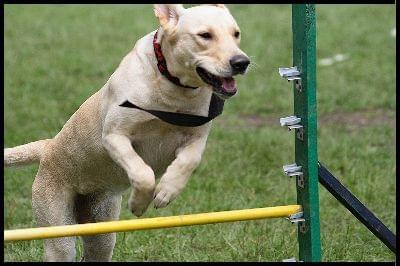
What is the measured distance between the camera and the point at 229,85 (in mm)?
4402

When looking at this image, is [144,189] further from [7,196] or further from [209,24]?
[7,196]

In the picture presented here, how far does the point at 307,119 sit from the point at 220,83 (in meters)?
0.46

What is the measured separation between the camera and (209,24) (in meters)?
4.48

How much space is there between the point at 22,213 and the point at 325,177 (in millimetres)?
2484

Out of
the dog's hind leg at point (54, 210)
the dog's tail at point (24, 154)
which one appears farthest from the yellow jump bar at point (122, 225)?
the dog's tail at point (24, 154)

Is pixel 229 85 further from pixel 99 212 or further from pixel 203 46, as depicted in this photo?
pixel 99 212

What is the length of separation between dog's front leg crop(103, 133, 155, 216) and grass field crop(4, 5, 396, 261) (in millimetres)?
1353

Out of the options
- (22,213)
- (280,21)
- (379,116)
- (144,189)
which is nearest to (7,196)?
(22,213)

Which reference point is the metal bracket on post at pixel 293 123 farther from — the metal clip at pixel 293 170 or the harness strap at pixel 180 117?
the harness strap at pixel 180 117

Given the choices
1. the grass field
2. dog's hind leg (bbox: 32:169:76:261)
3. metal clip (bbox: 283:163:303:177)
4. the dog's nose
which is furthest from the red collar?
the grass field

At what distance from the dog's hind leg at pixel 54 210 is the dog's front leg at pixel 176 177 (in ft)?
2.28

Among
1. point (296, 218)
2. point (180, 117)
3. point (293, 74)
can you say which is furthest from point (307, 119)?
point (180, 117)

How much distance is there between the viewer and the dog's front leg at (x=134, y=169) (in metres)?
4.45

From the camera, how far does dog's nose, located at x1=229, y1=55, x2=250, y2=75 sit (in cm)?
434
